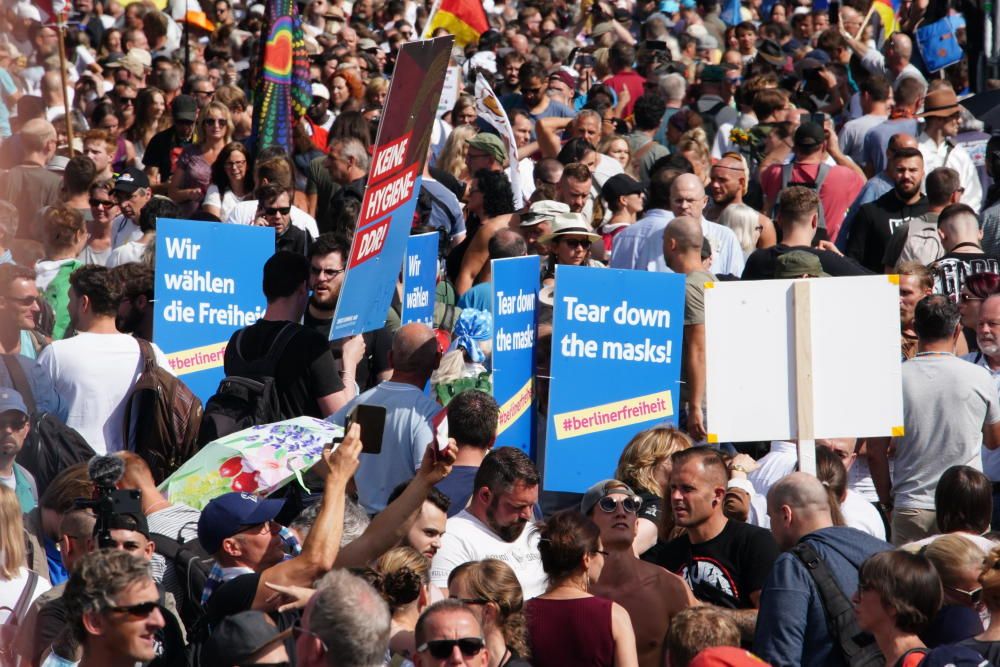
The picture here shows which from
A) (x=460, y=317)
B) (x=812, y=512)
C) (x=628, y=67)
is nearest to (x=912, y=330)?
(x=460, y=317)

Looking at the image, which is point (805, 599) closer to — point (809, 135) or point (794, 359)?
point (794, 359)

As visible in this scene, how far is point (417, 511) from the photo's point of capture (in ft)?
17.1

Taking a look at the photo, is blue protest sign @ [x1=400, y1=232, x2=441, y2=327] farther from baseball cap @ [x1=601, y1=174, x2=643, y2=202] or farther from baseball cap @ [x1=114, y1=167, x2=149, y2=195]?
baseball cap @ [x1=114, y1=167, x2=149, y2=195]

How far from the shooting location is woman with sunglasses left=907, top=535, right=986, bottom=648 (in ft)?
16.6

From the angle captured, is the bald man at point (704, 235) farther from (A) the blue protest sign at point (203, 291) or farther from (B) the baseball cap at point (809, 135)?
(A) the blue protest sign at point (203, 291)

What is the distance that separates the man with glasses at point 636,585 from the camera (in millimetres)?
5605

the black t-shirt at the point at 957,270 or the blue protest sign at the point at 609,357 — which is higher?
the black t-shirt at the point at 957,270

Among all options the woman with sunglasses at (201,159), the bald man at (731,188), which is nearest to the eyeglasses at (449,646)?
the bald man at (731,188)

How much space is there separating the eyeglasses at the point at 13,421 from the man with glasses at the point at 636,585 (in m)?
2.01

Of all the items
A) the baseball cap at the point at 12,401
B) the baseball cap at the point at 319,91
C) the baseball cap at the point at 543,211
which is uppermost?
the baseball cap at the point at 319,91

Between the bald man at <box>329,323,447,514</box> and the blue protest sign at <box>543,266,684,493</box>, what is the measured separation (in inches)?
39.9

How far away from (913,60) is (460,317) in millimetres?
9917

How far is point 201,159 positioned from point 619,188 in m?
3.27

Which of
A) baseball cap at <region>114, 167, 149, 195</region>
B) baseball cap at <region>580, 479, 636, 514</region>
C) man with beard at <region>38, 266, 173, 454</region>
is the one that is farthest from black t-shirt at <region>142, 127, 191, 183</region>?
baseball cap at <region>580, 479, 636, 514</region>
